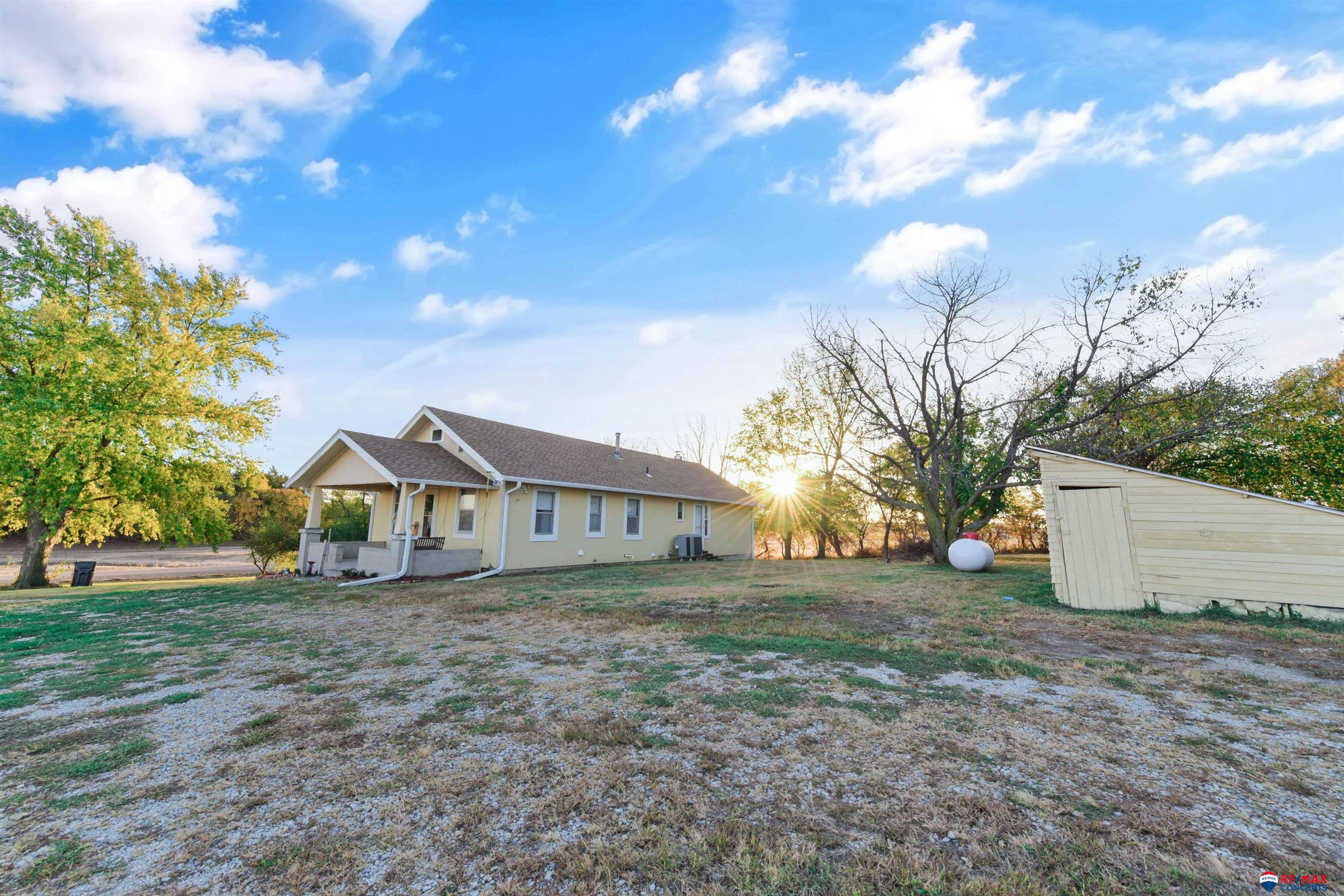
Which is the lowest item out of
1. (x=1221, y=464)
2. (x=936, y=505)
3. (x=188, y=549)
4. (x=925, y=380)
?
(x=188, y=549)

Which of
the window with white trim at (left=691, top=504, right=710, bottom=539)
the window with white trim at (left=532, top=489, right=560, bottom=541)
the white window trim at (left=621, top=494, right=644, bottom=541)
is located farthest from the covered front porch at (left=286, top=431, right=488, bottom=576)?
the window with white trim at (left=691, top=504, right=710, bottom=539)

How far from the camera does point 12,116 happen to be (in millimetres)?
11055

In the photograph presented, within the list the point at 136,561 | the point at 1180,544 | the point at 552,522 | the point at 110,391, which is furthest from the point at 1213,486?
the point at 136,561

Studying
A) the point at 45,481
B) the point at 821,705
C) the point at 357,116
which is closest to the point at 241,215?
the point at 357,116

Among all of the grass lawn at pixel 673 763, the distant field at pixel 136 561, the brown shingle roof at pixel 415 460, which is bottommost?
the distant field at pixel 136 561

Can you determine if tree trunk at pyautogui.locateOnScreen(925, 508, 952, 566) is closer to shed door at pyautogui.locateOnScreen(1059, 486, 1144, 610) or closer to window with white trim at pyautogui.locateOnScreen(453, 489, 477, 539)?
shed door at pyautogui.locateOnScreen(1059, 486, 1144, 610)

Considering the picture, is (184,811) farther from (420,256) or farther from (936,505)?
(936,505)

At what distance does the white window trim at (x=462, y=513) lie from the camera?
1434 centimetres

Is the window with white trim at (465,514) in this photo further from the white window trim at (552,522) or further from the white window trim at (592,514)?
the white window trim at (592,514)

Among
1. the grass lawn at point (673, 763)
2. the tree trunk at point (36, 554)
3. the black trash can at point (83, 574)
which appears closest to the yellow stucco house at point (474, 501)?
the black trash can at point (83, 574)

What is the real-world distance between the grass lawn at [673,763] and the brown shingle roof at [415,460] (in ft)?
21.1

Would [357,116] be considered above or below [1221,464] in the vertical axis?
above

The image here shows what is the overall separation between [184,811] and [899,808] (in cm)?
351

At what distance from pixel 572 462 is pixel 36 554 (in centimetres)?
1443
